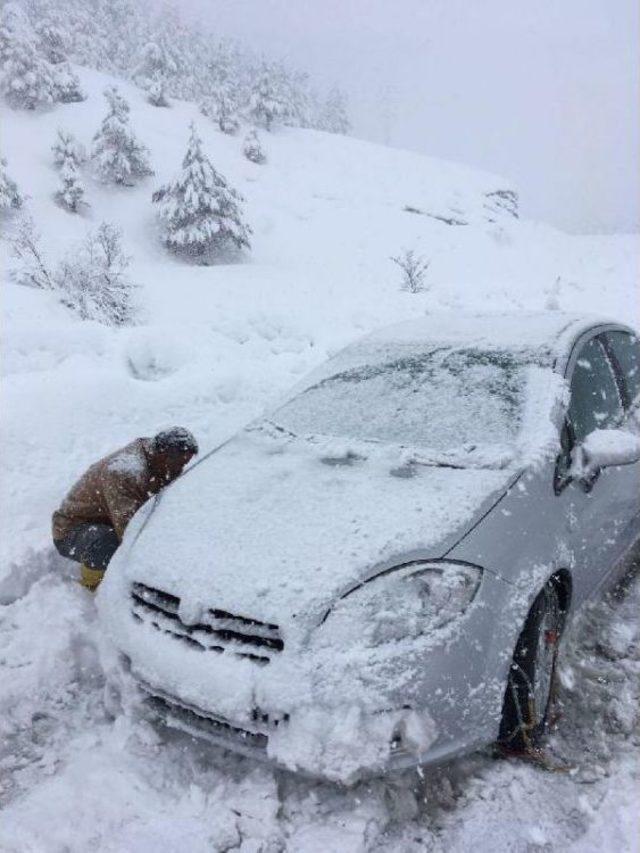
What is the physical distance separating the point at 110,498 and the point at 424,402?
177cm

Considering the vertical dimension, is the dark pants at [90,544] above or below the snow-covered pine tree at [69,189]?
below

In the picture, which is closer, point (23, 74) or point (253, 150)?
point (23, 74)

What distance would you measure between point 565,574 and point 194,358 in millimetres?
4645

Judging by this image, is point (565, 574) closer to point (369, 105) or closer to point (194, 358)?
point (194, 358)

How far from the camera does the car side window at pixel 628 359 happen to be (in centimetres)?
351

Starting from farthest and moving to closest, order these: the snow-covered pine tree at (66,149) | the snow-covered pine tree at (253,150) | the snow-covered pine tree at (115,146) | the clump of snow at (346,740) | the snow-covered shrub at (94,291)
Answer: the snow-covered pine tree at (253,150) → the snow-covered pine tree at (115,146) → the snow-covered pine tree at (66,149) → the snow-covered shrub at (94,291) → the clump of snow at (346,740)

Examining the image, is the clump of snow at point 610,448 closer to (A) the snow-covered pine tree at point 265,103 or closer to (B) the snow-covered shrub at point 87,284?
(B) the snow-covered shrub at point 87,284

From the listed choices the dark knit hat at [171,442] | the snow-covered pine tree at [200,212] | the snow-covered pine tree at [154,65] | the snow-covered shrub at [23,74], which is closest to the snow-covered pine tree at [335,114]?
the snow-covered pine tree at [154,65]

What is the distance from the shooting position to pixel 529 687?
2271mm

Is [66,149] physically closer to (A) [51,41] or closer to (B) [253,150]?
(B) [253,150]

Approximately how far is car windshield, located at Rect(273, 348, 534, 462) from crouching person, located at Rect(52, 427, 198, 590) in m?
0.66

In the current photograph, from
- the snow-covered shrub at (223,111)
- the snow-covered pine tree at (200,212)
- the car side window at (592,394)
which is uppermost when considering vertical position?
the snow-covered shrub at (223,111)

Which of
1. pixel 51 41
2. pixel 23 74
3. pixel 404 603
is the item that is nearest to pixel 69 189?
pixel 23 74

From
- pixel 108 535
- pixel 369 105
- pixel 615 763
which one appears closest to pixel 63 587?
pixel 108 535
